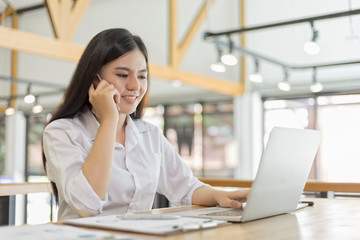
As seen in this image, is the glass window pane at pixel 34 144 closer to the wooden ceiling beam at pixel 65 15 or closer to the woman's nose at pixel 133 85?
the wooden ceiling beam at pixel 65 15

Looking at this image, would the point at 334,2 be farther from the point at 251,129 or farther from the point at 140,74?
the point at 140,74

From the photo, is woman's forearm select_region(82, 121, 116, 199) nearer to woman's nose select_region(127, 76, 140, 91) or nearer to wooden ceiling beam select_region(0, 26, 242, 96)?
woman's nose select_region(127, 76, 140, 91)

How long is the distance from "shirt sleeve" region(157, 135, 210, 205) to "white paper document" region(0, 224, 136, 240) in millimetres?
863

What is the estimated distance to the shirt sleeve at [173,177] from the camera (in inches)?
81.7

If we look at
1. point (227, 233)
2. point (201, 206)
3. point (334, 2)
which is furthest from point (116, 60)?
point (334, 2)

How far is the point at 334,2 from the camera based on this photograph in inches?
319

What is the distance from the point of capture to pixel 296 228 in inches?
52.3

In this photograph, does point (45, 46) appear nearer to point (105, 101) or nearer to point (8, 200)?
point (8, 200)

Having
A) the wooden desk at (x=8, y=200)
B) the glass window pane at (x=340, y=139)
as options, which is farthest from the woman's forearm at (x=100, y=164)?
the glass window pane at (x=340, y=139)

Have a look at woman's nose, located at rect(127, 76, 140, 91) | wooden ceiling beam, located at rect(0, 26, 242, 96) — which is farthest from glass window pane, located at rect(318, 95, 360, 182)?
woman's nose, located at rect(127, 76, 140, 91)

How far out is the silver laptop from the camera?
4.61 ft

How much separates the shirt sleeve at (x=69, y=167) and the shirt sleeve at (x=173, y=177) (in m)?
0.47

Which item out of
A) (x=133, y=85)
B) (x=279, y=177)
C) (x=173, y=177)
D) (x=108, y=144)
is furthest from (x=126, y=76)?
(x=279, y=177)

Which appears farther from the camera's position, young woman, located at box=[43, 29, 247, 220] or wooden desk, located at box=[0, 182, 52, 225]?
wooden desk, located at box=[0, 182, 52, 225]
